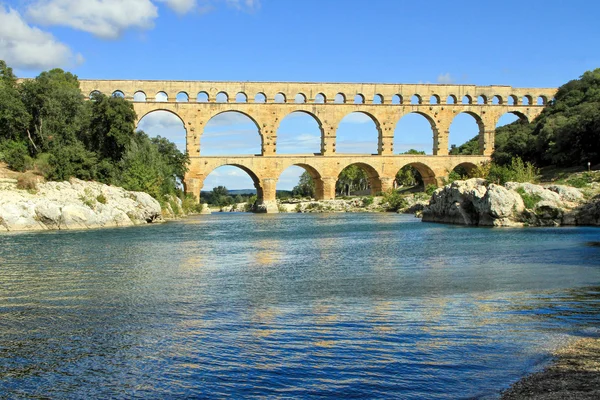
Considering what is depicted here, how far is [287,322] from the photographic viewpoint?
741cm

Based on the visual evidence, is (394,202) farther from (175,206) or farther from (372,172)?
(175,206)

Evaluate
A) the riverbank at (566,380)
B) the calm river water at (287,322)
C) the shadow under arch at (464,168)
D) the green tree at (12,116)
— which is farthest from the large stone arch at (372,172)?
the riverbank at (566,380)

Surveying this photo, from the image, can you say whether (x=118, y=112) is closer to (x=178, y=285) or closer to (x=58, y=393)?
(x=178, y=285)

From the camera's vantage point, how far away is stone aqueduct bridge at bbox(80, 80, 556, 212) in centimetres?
4697

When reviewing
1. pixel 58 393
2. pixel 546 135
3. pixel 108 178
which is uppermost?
pixel 546 135

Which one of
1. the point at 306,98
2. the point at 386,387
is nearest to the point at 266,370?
the point at 386,387

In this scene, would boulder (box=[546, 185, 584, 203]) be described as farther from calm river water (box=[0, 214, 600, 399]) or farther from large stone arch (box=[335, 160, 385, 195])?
large stone arch (box=[335, 160, 385, 195])

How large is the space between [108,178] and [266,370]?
1105 inches

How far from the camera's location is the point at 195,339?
6613 millimetres

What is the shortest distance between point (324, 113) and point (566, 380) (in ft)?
149

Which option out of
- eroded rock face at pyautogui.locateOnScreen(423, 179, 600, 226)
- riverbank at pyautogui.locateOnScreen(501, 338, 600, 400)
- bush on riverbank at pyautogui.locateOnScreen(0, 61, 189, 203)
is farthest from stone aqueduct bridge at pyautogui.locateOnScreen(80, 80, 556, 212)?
riverbank at pyautogui.locateOnScreen(501, 338, 600, 400)

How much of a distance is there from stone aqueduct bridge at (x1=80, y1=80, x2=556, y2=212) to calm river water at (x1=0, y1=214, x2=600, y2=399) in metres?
33.0

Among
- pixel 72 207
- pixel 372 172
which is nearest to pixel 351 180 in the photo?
pixel 372 172

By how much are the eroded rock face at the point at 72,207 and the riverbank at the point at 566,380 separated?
22315 mm
